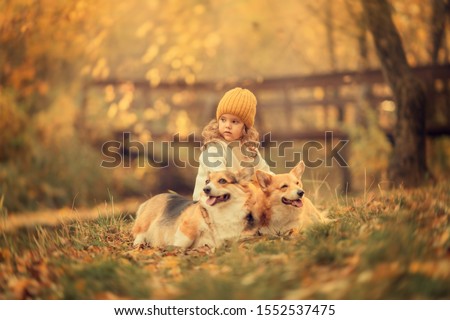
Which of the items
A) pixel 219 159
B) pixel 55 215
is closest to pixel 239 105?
pixel 219 159

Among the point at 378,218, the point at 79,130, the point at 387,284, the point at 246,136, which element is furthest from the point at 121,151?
the point at 387,284

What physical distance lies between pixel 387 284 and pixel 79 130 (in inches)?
323

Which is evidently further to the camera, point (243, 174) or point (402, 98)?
point (402, 98)

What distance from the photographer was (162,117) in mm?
11438

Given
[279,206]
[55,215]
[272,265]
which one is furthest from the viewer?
[55,215]

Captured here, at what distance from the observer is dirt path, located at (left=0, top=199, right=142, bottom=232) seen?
5699mm

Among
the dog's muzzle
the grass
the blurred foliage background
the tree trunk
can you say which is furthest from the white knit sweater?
the tree trunk

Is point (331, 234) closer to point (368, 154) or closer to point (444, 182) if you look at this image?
point (444, 182)

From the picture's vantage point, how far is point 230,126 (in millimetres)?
4809

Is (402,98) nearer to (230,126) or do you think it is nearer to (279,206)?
(230,126)

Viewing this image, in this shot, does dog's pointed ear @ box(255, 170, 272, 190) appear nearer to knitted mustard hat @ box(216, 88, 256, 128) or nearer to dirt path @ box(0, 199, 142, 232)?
knitted mustard hat @ box(216, 88, 256, 128)

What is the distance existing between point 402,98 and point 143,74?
312 inches

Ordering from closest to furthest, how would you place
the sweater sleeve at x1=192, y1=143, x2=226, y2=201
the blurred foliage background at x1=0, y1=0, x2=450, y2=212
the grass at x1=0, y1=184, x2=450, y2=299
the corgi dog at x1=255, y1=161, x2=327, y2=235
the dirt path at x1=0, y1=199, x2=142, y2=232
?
the grass at x1=0, y1=184, x2=450, y2=299
the corgi dog at x1=255, y1=161, x2=327, y2=235
the sweater sleeve at x1=192, y1=143, x2=226, y2=201
the dirt path at x1=0, y1=199, x2=142, y2=232
the blurred foliage background at x1=0, y1=0, x2=450, y2=212

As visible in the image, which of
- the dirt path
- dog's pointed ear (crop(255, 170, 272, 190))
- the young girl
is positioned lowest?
the dirt path
